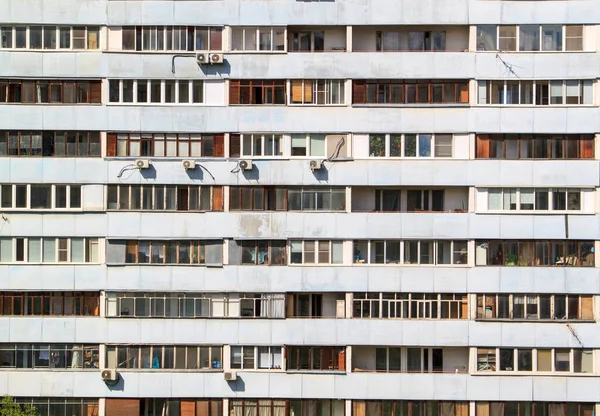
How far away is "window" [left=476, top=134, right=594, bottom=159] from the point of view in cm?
2773

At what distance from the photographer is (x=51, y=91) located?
28312 millimetres

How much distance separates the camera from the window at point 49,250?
→ 92.5ft

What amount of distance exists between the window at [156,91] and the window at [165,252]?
17.7 feet

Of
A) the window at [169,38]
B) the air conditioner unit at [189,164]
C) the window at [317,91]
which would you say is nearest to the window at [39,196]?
the air conditioner unit at [189,164]

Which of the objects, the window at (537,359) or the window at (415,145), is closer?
the window at (537,359)

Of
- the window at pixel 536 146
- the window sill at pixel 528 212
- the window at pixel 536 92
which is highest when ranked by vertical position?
the window at pixel 536 92

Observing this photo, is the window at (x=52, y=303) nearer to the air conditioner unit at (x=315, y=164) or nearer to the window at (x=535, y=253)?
the air conditioner unit at (x=315, y=164)

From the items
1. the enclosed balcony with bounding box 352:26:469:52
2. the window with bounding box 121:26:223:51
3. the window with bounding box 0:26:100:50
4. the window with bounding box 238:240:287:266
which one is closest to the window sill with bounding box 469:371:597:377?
the window with bounding box 238:240:287:266

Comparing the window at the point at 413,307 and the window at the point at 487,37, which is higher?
the window at the point at 487,37

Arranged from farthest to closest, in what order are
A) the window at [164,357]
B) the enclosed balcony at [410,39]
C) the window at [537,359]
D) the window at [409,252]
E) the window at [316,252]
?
the enclosed balcony at [410,39], the window at [164,357], the window at [316,252], the window at [409,252], the window at [537,359]

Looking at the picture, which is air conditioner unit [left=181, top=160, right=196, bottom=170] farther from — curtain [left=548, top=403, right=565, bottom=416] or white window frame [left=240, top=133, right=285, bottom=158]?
curtain [left=548, top=403, right=565, bottom=416]

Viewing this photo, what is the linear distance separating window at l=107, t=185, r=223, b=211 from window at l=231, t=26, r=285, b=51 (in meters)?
5.53

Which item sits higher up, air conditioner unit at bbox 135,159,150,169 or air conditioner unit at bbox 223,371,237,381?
air conditioner unit at bbox 135,159,150,169

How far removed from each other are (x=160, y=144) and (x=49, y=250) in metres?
5.86
